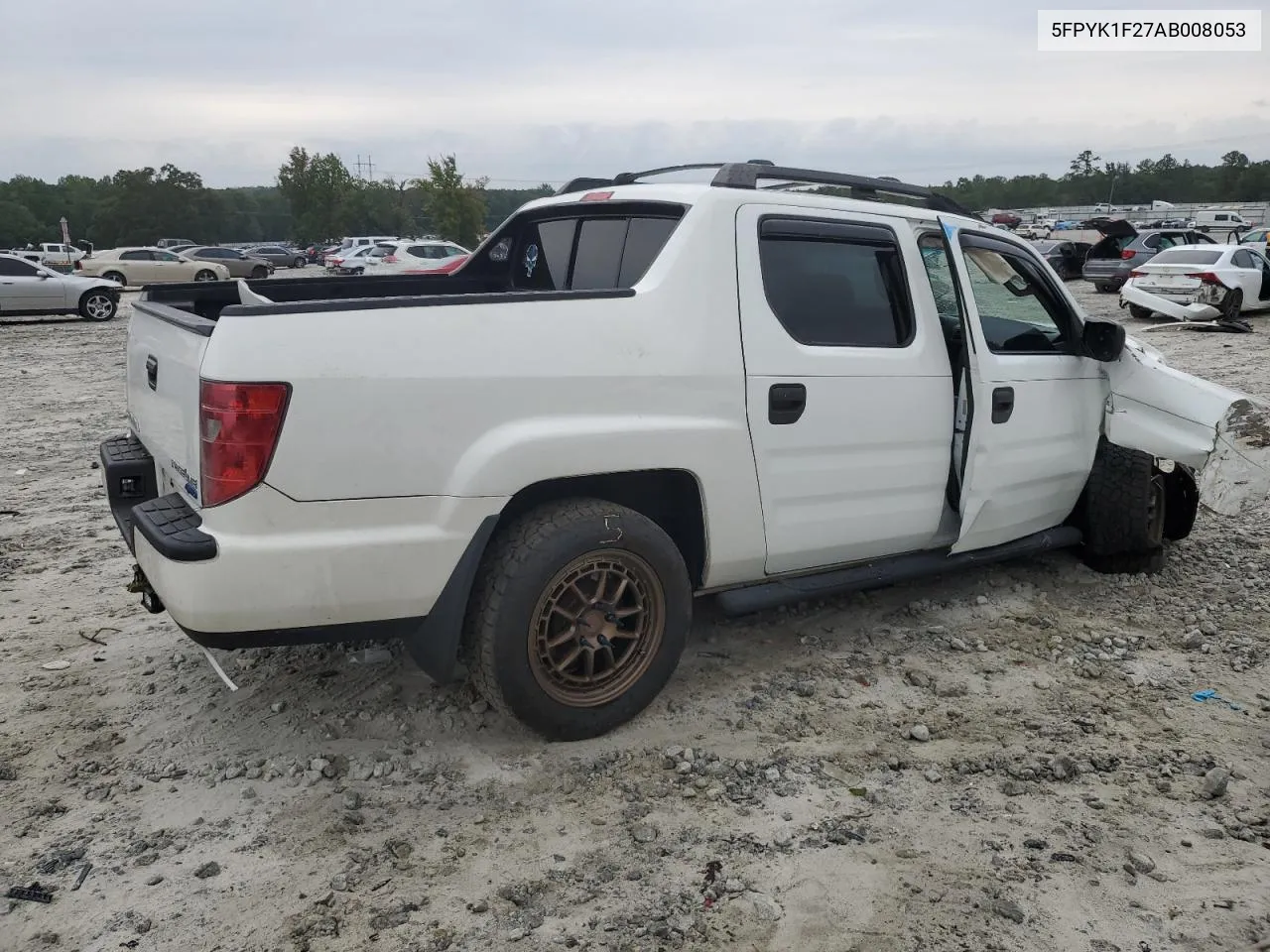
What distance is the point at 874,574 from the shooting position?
4.10 meters

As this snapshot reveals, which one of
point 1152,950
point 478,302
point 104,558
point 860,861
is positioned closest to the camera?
point 1152,950

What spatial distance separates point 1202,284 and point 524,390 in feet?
57.8

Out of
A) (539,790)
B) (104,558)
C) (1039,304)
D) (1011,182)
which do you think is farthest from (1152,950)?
(1011,182)

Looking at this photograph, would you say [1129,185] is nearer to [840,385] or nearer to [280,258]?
[280,258]

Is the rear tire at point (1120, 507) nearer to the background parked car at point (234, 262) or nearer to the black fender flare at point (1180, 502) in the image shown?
the black fender flare at point (1180, 502)

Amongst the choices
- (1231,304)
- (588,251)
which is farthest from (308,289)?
(1231,304)

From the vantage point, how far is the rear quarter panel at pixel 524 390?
2836 mm

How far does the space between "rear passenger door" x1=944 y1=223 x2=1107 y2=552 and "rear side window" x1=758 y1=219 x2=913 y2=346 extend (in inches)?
12.8

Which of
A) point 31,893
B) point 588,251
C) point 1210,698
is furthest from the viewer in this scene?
point 588,251

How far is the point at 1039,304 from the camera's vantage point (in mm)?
4754

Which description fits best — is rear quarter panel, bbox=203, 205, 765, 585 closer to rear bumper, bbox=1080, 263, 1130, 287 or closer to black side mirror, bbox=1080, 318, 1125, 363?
black side mirror, bbox=1080, 318, 1125, 363

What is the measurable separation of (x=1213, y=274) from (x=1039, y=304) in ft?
49.2

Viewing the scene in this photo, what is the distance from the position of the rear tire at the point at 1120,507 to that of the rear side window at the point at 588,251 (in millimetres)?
2654

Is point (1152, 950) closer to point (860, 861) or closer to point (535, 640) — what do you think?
point (860, 861)
